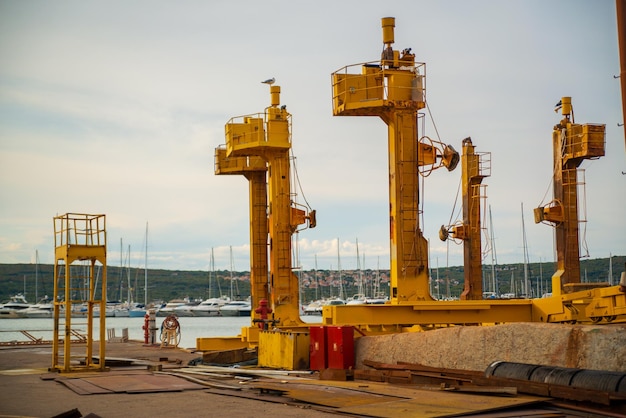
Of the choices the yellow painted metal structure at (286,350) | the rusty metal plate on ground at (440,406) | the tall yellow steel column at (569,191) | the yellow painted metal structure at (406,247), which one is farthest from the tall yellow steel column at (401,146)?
the rusty metal plate on ground at (440,406)

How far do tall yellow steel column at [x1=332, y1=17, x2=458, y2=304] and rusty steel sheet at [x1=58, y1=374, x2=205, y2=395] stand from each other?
7723mm

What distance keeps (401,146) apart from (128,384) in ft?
35.1

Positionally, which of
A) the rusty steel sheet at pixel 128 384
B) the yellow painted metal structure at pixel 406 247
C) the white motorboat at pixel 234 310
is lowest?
the white motorboat at pixel 234 310

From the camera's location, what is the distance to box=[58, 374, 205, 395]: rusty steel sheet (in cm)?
1585

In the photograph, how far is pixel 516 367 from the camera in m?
14.4

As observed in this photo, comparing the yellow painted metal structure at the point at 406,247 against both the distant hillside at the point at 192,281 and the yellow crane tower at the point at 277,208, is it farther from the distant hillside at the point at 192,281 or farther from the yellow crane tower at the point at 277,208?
the distant hillside at the point at 192,281

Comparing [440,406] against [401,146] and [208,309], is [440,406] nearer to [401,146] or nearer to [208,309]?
[401,146]

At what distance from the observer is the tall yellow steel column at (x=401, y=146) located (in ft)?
77.7

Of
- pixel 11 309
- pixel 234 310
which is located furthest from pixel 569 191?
pixel 11 309

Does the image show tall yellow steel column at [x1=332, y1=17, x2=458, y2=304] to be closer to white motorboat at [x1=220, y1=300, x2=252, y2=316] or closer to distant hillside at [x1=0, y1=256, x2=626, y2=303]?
white motorboat at [x1=220, y1=300, x2=252, y2=316]

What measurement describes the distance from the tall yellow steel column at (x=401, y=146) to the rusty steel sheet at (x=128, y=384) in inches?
304

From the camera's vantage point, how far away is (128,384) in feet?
55.1

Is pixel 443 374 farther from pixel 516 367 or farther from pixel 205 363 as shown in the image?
pixel 205 363

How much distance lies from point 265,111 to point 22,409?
62.4ft
